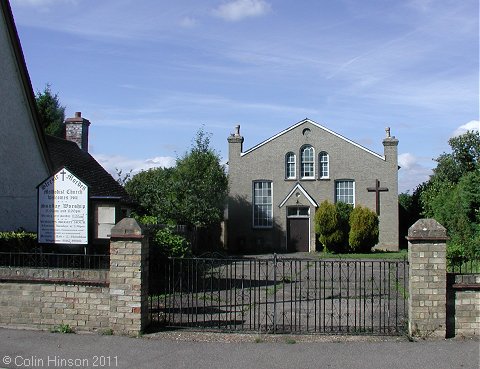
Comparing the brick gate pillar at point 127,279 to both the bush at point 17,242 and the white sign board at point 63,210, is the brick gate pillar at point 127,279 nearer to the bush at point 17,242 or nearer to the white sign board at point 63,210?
the white sign board at point 63,210

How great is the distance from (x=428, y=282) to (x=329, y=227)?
83.2ft

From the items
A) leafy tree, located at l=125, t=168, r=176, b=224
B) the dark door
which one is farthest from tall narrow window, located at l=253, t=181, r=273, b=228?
leafy tree, located at l=125, t=168, r=176, b=224

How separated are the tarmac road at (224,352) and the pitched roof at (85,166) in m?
14.8

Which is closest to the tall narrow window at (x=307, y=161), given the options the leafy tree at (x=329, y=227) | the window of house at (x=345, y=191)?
the window of house at (x=345, y=191)

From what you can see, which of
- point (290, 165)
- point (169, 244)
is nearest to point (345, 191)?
point (290, 165)

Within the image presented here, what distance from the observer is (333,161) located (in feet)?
124

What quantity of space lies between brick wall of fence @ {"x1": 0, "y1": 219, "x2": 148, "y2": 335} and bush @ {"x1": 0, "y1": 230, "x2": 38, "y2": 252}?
356 cm

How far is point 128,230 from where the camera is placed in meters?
9.79

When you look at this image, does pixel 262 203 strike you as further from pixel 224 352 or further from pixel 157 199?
pixel 224 352

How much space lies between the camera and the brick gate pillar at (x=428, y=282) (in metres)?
9.36

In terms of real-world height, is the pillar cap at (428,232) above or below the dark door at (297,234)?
above

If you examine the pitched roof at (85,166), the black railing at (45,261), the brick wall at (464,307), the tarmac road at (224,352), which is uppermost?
the pitched roof at (85,166)

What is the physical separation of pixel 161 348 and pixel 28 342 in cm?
226

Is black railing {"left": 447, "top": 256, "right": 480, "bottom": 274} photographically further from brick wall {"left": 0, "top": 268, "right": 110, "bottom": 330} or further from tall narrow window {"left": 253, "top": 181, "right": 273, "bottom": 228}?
tall narrow window {"left": 253, "top": 181, "right": 273, "bottom": 228}
